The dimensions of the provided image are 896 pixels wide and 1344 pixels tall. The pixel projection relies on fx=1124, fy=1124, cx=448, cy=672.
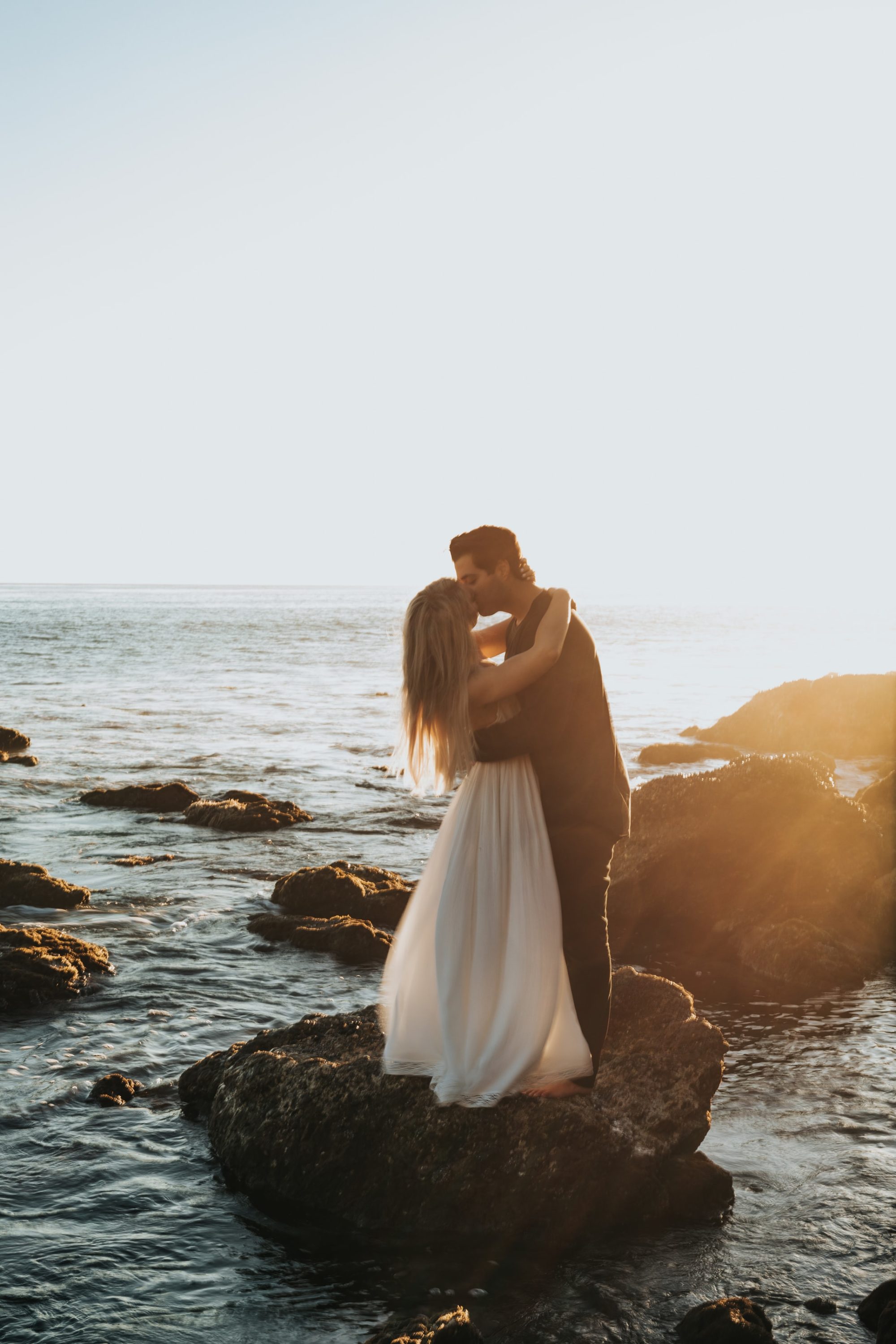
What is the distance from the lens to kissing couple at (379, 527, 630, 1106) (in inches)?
200

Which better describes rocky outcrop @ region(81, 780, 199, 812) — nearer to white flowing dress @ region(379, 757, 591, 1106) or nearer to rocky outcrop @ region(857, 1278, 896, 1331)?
white flowing dress @ region(379, 757, 591, 1106)

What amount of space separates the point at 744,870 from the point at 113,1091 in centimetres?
609

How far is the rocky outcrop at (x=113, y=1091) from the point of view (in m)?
6.82

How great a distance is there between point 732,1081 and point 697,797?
391 centimetres

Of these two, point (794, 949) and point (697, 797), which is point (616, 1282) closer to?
point (794, 949)

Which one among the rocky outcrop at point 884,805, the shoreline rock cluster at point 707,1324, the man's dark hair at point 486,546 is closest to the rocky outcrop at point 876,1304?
the shoreline rock cluster at point 707,1324

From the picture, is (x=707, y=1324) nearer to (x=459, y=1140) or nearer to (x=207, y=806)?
(x=459, y=1140)

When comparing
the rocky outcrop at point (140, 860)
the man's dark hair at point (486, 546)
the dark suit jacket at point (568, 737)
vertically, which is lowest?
the rocky outcrop at point (140, 860)

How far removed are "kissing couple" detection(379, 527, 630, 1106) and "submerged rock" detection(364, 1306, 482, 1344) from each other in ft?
3.44

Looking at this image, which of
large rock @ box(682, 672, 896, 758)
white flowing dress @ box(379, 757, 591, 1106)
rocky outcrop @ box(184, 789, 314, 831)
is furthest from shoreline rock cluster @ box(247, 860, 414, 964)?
large rock @ box(682, 672, 896, 758)

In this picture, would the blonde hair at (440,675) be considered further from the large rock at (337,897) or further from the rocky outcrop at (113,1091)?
the large rock at (337,897)

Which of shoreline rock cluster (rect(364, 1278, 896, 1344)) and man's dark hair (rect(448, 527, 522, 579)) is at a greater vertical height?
man's dark hair (rect(448, 527, 522, 579))

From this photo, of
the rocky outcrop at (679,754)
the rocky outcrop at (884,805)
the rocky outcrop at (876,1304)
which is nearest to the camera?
the rocky outcrop at (876,1304)

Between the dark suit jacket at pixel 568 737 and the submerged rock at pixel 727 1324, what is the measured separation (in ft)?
6.36
